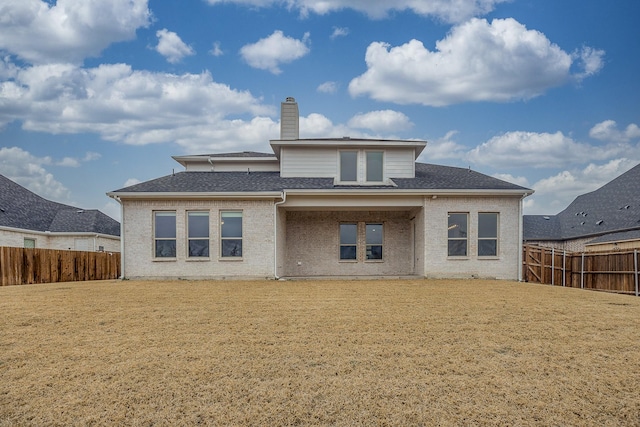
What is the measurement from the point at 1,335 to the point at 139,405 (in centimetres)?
377

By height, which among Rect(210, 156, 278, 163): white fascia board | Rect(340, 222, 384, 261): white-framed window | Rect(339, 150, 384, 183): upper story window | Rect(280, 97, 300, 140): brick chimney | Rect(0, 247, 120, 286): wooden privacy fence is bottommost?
Rect(0, 247, 120, 286): wooden privacy fence

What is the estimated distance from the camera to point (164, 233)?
1444cm

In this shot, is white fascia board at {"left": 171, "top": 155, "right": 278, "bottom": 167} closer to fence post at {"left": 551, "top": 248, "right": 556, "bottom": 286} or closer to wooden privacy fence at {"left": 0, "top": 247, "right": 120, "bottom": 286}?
wooden privacy fence at {"left": 0, "top": 247, "right": 120, "bottom": 286}

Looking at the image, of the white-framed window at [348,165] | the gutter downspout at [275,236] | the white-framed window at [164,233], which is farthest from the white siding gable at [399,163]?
the white-framed window at [164,233]

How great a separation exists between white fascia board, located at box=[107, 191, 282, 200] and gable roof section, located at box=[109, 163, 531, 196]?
81 millimetres

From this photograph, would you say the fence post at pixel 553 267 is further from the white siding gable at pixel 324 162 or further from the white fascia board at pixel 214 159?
the white fascia board at pixel 214 159

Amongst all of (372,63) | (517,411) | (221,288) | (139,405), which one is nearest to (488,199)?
(372,63)

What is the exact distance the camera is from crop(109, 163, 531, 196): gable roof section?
14.4 m

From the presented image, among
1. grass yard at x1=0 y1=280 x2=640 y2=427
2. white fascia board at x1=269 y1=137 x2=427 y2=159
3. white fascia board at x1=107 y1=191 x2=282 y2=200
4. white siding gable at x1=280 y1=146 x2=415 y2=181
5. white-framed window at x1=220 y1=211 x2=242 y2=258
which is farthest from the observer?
white siding gable at x1=280 y1=146 x2=415 y2=181

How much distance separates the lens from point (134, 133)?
1938cm

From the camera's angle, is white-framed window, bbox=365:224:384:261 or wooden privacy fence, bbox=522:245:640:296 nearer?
wooden privacy fence, bbox=522:245:640:296

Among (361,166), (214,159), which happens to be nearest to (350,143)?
(361,166)

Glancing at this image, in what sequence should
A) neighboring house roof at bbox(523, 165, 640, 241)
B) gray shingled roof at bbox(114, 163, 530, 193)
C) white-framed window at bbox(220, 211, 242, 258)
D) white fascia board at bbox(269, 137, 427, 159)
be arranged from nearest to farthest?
white-framed window at bbox(220, 211, 242, 258) → gray shingled roof at bbox(114, 163, 530, 193) → white fascia board at bbox(269, 137, 427, 159) → neighboring house roof at bbox(523, 165, 640, 241)

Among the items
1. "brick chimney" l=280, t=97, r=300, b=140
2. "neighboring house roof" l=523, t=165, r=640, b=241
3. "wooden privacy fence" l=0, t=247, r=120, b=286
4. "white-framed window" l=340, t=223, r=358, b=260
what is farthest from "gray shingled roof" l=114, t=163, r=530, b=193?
"neighboring house roof" l=523, t=165, r=640, b=241
